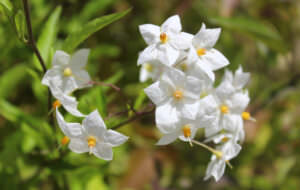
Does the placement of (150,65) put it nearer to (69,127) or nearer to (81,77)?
(81,77)

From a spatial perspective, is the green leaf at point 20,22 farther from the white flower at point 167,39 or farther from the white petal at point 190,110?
the white petal at point 190,110

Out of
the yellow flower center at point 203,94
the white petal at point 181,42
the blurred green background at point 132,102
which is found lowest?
the blurred green background at point 132,102

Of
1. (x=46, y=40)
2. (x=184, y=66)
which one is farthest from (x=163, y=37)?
(x=46, y=40)

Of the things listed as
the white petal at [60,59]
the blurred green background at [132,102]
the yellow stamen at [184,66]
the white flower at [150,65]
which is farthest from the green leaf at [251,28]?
the white petal at [60,59]

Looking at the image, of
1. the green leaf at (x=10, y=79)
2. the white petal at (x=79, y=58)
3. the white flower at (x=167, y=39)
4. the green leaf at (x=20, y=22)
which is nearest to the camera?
the green leaf at (x=20, y=22)

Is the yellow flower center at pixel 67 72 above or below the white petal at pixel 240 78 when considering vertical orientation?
above

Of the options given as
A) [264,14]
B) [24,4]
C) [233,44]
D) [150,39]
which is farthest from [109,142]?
[264,14]

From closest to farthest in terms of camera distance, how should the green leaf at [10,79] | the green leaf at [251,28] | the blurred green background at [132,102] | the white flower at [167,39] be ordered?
the white flower at [167,39]
the blurred green background at [132,102]
the green leaf at [10,79]
the green leaf at [251,28]
